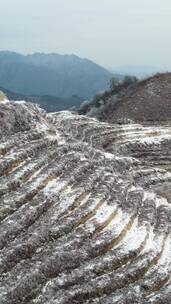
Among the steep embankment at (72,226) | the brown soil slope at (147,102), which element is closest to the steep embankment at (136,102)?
the brown soil slope at (147,102)

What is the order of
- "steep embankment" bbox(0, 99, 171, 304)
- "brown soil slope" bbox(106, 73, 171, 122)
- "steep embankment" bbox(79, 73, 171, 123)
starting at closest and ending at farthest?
"steep embankment" bbox(0, 99, 171, 304)
"brown soil slope" bbox(106, 73, 171, 122)
"steep embankment" bbox(79, 73, 171, 123)

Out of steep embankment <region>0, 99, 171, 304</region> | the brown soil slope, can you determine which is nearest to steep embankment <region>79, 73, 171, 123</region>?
the brown soil slope

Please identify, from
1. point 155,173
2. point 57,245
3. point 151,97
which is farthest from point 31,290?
point 151,97

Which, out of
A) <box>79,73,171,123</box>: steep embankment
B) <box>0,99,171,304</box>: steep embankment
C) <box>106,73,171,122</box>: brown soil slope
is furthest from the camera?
<box>79,73,171,123</box>: steep embankment

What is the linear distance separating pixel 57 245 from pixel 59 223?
1736 mm

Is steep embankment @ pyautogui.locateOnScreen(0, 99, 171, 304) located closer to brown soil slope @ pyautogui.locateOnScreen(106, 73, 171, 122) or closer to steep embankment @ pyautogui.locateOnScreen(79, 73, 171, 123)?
steep embankment @ pyautogui.locateOnScreen(79, 73, 171, 123)

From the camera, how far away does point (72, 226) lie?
32531 mm

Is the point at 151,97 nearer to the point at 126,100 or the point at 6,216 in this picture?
the point at 126,100

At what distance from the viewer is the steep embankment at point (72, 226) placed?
95.8 ft

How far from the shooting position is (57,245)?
31.0 metres

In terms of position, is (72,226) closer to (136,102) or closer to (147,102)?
(147,102)

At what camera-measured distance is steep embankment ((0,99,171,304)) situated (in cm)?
2920

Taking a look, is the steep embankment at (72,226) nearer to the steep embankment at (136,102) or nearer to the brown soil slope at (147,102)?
the steep embankment at (136,102)

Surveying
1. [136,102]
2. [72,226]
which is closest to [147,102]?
[136,102]
